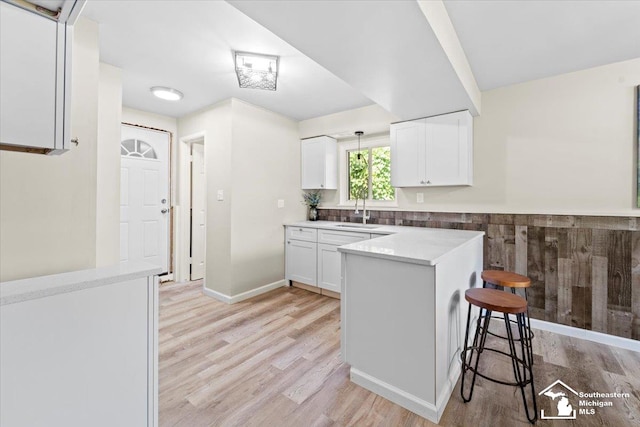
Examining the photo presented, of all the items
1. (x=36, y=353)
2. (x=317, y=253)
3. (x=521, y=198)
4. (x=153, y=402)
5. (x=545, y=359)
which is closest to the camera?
(x=36, y=353)

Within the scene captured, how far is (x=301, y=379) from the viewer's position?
6.09ft

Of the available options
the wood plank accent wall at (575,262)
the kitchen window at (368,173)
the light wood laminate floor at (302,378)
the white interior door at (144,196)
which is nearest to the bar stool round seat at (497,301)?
the light wood laminate floor at (302,378)

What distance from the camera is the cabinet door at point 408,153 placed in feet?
9.93

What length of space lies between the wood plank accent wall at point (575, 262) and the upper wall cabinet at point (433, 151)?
21.7 inches

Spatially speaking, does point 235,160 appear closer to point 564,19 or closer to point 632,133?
point 564,19

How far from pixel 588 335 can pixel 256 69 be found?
3752 mm

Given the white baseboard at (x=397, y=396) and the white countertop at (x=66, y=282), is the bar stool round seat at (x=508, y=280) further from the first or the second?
the white countertop at (x=66, y=282)

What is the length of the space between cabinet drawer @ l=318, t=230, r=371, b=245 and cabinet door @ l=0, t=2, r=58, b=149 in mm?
2675

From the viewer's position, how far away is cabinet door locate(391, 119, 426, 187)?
3.03 m

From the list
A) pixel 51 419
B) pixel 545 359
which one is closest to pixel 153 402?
pixel 51 419

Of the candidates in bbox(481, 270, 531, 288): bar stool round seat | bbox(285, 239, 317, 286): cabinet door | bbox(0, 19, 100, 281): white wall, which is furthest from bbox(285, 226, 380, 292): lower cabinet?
bbox(0, 19, 100, 281): white wall

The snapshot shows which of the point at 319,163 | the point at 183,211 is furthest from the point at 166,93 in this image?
the point at 319,163

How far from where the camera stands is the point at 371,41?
1.63 metres

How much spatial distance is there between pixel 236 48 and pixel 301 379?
2.54 m
